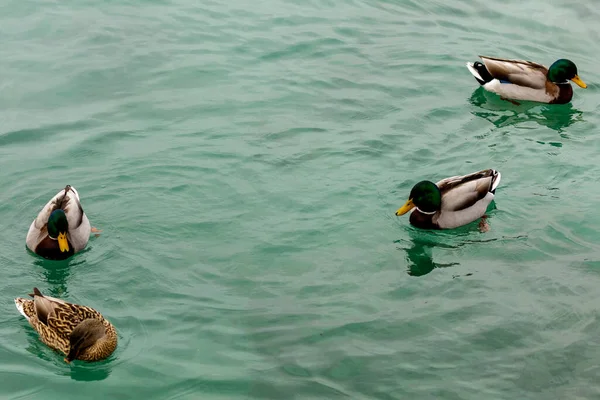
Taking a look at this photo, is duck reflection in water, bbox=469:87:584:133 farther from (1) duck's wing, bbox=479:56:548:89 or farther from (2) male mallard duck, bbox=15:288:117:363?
(2) male mallard duck, bbox=15:288:117:363

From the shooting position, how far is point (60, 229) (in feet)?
37.4

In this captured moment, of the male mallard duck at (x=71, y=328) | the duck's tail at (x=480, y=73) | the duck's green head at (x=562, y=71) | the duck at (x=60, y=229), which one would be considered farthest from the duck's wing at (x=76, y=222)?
the duck's green head at (x=562, y=71)

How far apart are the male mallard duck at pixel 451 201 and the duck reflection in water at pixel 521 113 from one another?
2.83 m

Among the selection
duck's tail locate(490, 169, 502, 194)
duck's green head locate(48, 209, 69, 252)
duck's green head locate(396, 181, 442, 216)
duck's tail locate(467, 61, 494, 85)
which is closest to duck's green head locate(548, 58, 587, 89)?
duck's tail locate(467, 61, 494, 85)

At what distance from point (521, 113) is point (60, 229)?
798cm

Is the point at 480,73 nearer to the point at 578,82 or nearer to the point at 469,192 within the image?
the point at 578,82

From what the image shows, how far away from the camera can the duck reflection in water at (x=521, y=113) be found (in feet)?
51.1

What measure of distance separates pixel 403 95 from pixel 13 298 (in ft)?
24.9

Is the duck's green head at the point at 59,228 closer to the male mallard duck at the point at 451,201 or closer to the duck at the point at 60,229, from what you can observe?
the duck at the point at 60,229

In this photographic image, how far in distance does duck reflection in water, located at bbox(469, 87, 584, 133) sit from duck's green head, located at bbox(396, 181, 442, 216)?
10.9ft

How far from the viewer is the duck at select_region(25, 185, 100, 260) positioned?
1144 centimetres

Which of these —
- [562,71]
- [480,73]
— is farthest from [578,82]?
[480,73]

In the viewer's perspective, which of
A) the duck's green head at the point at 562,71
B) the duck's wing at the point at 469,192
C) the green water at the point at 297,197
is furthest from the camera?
the duck's green head at the point at 562,71

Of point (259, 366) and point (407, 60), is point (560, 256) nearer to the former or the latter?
point (259, 366)
